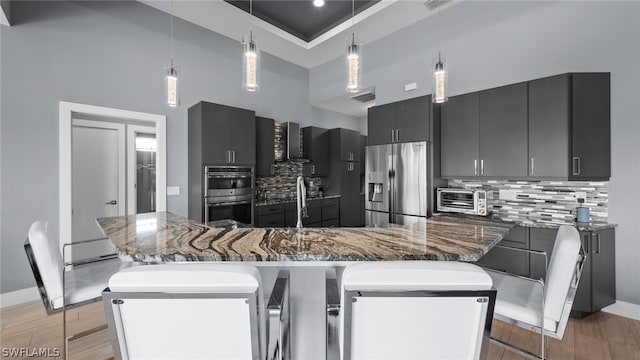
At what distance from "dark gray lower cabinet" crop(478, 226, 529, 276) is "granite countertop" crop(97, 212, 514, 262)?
4.42ft

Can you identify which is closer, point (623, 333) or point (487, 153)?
point (623, 333)

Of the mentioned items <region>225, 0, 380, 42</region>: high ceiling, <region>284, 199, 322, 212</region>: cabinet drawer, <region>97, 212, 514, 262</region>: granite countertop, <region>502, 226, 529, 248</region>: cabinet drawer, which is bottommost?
A: <region>502, 226, 529, 248</region>: cabinet drawer

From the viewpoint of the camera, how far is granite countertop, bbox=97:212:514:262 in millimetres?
1168

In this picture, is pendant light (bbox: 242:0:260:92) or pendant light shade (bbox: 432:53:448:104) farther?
pendant light shade (bbox: 432:53:448:104)

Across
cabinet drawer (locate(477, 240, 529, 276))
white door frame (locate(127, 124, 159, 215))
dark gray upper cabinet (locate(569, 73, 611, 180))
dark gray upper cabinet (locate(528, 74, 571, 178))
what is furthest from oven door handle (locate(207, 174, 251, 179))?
dark gray upper cabinet (locate(569, 73, 611, 180))

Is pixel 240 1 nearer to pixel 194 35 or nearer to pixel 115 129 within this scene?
pixel 194 35

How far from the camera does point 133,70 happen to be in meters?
3.66

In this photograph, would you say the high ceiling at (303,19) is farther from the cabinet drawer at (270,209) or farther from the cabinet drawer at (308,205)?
the cabinet drawer at (270,209)

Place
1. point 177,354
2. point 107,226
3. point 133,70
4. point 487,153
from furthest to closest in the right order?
point 133,70 → point 487,153 → point 107,226 → point 177,354

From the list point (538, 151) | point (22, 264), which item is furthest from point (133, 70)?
point (538, 151)

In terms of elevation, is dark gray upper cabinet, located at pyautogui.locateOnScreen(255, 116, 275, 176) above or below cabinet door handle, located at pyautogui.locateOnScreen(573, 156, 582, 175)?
above

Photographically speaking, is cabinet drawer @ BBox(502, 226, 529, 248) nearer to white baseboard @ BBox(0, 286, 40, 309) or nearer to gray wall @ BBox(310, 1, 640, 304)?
gray wall @ BBox(310, 1, 640, 304)

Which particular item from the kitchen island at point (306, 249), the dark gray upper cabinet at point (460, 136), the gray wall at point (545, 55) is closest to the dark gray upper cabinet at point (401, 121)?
the dark gray upper cabinet at point (460, 136)

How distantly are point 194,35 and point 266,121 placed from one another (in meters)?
1.58
